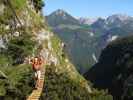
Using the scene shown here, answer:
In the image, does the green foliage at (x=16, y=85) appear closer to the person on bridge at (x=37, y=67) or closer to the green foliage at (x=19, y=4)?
the green foliage at (x=19, y=4)

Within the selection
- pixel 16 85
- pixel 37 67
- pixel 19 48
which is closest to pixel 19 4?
pixel 19 48

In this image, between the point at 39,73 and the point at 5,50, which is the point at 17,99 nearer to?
the point at 5,50

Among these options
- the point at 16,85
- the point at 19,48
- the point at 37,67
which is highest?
the point at 19,48

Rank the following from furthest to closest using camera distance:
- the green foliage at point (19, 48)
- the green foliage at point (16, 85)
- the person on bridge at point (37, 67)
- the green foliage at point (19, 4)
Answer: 1. the green foliage at point (19, 4)
2. the green foliage at point (19, 48)
3. the green foliage at point (16, 85)
4. the person on bridge at point (37, 67)

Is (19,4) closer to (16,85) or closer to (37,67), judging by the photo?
(16,85)

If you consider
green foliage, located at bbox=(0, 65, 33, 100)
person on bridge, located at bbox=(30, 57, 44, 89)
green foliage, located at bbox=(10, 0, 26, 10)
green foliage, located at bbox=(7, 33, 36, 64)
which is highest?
green foliage, located at bbox=(10, 0, 26, 10)

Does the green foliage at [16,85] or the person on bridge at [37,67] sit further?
the green foliage at [16,85]

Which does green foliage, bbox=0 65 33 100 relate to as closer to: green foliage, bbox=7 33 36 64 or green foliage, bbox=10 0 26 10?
green foliage, bbox=7 33 36 64

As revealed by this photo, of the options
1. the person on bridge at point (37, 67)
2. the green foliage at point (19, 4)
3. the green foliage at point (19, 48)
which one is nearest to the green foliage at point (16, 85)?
the green foliage at point (19, 48)

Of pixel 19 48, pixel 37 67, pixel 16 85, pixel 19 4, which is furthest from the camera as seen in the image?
pixel 19 4

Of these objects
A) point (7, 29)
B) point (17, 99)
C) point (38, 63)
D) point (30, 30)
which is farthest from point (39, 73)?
point (30, 30)

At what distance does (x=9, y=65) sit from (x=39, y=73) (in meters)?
134

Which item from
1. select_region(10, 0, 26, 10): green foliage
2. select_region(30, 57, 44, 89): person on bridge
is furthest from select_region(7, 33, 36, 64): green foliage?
select_region(30, 57, 44, 89): person on bridge

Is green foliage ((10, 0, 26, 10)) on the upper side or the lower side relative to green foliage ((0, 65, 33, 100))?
upper
